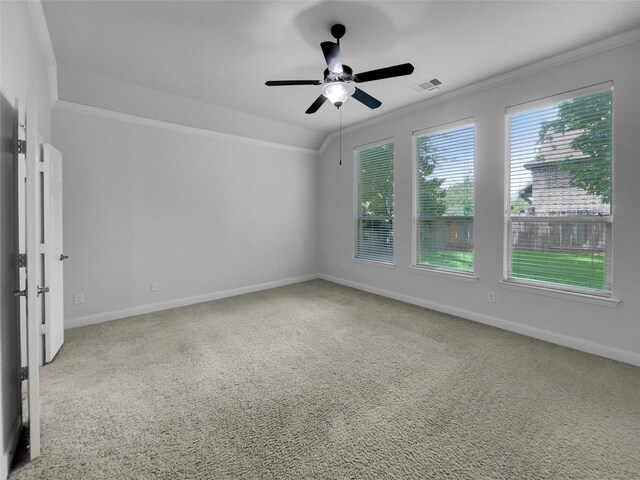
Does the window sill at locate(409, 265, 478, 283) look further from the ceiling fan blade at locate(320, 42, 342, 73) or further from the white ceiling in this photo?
the ceiling fan blade at locate(320, 42, 342, 73)

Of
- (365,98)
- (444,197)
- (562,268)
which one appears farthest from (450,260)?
(365,98)

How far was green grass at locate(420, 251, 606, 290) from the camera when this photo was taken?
2.94 meters

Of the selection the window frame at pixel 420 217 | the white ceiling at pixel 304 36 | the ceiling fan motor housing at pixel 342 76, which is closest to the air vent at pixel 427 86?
the white ceiling at pixel 304 36

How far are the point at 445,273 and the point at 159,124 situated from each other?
448 centimetres

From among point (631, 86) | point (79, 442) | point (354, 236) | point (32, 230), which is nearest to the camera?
point (32, 230)

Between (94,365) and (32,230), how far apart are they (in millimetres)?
1680

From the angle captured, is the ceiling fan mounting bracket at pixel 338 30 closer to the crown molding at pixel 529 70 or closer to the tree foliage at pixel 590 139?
the crown molding at pixel 529 70

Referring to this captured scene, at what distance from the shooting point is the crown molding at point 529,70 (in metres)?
2.68

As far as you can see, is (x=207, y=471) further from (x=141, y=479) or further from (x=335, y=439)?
(x=335, y=439)

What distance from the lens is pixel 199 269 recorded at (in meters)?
4.67

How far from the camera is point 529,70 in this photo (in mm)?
3213

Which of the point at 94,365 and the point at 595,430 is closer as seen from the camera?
the point at 595,430

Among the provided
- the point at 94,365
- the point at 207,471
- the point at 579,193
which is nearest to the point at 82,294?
the point at 94,365

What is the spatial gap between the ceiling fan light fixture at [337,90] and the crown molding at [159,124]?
264 cm
